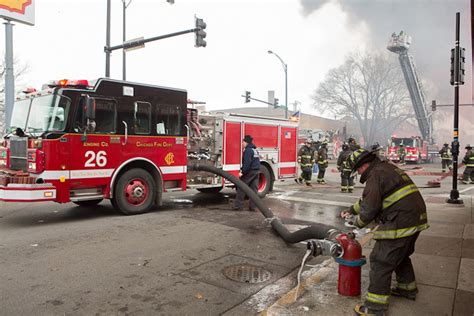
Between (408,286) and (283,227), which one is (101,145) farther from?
(408,286)

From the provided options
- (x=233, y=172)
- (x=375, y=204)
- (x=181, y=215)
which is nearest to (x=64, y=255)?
(x=181, y=215)

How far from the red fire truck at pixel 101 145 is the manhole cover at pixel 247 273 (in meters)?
3.60

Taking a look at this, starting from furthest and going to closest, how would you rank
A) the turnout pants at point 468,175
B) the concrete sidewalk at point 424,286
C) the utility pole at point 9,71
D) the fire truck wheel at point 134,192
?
the turnout pants at point 468,175
the utility pole at point 9,71
the fire truck wheel at point 134,192
the concrete sidewalk at point 424,286

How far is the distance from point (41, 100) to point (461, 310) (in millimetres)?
6966

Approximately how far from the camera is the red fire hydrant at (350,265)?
11.7 feet

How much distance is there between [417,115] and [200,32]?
77.9ft

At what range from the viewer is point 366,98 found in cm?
4981

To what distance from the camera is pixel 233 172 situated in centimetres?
998

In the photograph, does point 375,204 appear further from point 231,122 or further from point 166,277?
point 231,122

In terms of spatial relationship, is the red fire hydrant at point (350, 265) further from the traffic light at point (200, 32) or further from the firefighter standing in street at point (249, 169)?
the traffic light at point (200, 32)

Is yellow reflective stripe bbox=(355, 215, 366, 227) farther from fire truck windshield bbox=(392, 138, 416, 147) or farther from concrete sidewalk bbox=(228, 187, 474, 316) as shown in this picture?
fire truck windshield bbox=(392, 138, 416, 147)

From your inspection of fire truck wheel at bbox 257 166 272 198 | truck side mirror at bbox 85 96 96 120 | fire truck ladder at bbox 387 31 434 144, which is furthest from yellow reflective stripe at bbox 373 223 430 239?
fire truck ladder at bbox 387 31 434 144

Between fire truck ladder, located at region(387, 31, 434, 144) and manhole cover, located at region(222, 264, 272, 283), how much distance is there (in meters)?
23.4

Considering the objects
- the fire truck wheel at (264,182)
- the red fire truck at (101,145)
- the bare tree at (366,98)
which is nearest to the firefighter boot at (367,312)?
the red fire truck at (101,145)
